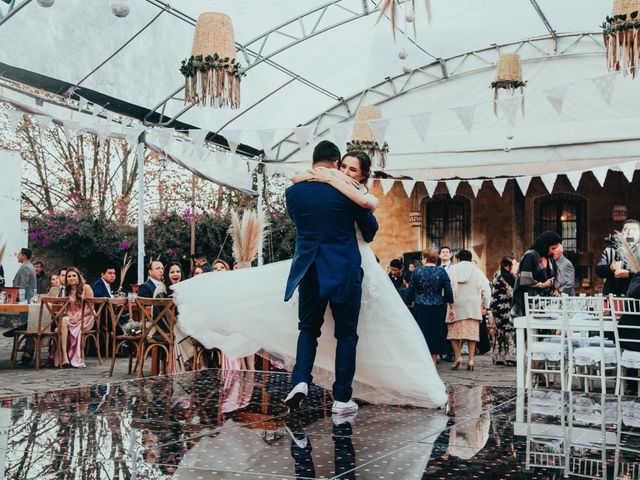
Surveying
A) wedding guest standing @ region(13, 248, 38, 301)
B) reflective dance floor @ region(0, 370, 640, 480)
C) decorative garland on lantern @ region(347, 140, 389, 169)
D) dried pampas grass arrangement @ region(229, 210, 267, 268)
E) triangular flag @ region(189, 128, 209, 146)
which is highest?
decorative garland on lantern @ region(347, 140, 389, 169)

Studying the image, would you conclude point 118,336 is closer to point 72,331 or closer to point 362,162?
point 72,331

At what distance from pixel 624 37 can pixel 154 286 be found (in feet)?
17.1

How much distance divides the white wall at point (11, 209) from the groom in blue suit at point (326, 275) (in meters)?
15.2

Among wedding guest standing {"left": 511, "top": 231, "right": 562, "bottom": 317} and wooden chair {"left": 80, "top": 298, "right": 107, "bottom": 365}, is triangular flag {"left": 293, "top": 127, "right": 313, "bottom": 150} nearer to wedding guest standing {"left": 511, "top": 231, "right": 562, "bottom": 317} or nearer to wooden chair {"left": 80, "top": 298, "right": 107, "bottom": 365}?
wooden chair {"left": 80, "top": 298, "right": 107, "bottom": 365}

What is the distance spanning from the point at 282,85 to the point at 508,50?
4737mm

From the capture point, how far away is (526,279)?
7656mm

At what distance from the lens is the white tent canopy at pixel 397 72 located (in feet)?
36.9

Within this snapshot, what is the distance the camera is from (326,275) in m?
3.95

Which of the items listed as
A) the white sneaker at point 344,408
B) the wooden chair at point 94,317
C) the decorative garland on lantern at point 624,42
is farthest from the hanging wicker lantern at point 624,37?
the wooden chair at point 94,317

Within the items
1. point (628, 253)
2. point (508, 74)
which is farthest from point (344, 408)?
point (508, 74)

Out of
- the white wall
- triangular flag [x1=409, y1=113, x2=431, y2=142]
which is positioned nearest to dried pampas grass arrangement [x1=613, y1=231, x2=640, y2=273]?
triangular flag [x1=409, y1=113, x2=431, y2=142]

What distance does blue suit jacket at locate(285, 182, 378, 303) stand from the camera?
3.96 m

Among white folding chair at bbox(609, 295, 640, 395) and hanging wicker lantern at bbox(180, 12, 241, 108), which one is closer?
white folding chair at bbox(609, 295, 640, 395)

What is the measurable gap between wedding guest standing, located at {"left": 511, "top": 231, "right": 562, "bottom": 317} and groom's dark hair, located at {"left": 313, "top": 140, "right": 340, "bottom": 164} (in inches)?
156
